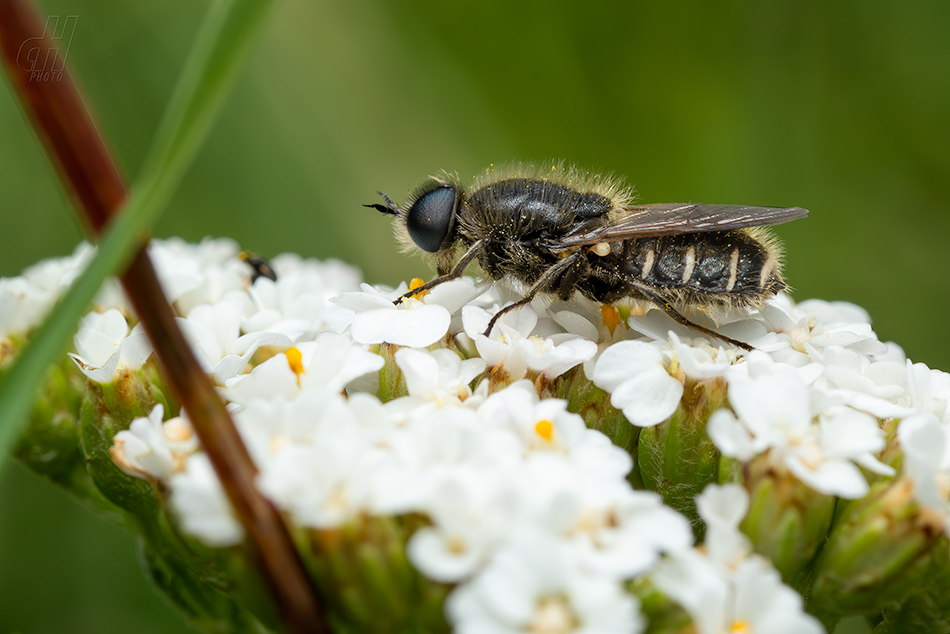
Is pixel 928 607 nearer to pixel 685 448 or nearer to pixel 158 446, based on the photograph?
pixel 685 448

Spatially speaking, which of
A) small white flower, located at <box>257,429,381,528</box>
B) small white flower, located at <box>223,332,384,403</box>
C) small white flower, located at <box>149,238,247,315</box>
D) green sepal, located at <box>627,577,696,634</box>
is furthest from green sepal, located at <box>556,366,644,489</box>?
small white flower, located at <box>149,238,247,315</box>

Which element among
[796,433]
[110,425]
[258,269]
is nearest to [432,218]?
[258,269]

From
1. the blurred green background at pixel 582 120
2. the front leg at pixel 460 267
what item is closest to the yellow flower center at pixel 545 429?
the front leg at pixel 460 267

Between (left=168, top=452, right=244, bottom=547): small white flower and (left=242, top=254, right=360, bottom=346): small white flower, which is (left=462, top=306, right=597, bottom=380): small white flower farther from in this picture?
(left=168, top=452, right=244, bottom=547): small white flower

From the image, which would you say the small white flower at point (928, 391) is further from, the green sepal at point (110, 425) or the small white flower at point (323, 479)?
the green sepal at point (110, 425)

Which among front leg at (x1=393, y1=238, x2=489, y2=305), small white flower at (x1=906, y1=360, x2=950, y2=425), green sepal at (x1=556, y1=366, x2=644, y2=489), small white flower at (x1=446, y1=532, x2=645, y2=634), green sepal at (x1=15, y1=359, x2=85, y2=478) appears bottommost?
small white flower at (x1=446, y1=532, x2=645, y2=634)

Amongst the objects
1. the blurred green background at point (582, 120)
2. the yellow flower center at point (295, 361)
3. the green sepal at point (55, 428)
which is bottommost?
the yellow flower center at point (295, 361)
